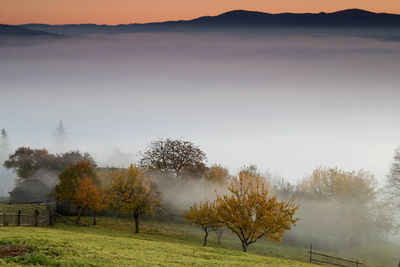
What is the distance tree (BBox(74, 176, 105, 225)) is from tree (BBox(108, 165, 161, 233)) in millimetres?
1842

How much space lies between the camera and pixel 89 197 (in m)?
60.2

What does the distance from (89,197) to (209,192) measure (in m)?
32.7

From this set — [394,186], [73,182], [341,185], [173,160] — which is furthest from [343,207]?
[73,182]

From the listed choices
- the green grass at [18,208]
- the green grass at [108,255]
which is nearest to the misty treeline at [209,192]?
the green grass at [18,208]

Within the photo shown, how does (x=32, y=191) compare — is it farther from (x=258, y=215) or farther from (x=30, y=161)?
(x=258, y=215)

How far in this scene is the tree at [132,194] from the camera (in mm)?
59438

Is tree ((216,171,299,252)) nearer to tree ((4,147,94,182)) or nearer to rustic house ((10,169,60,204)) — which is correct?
rustic house ((10,169,60,204))

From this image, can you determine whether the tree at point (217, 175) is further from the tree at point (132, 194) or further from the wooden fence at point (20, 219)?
the wooden fence at point (20, 219)

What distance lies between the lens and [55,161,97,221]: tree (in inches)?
2431

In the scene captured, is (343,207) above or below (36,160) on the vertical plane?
below

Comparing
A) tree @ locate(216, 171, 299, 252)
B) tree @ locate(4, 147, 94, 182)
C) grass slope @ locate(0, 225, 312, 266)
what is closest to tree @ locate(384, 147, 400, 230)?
tree @ locate(216, 171, 299, 252)

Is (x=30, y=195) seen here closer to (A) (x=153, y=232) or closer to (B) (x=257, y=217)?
(A) (x=153, y=232)

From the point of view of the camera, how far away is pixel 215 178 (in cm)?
8812

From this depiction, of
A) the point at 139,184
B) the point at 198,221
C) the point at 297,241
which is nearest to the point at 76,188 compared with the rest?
the point at 139,184
